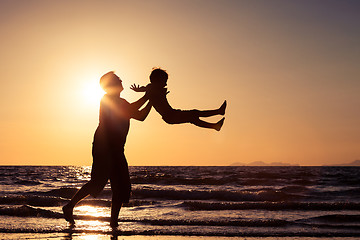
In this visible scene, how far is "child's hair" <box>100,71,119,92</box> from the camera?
6.63 m

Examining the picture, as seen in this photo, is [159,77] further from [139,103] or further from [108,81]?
[108,81]

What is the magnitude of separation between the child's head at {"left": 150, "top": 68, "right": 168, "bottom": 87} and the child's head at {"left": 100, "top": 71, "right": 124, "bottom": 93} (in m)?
0.55

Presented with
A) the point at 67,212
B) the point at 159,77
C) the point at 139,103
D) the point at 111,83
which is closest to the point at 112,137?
the point at 139,103

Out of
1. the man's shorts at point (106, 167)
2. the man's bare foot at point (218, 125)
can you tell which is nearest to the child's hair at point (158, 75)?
the man's bare foot at point (218, 125)

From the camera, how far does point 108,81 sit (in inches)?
261

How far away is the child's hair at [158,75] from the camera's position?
6.75m

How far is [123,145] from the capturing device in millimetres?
6547

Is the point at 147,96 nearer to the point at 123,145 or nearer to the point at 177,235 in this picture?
the point at 123,145

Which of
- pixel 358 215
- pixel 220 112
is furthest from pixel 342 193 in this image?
pixel 220 112

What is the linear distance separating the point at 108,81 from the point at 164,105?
100 centimetres

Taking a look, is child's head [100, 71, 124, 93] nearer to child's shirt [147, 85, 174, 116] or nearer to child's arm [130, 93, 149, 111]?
child's arm [130, 93, 149, 111]

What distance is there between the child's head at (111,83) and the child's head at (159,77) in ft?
1.80

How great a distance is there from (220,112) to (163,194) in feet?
34.8

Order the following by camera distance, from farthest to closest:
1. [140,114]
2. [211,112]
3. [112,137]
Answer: [211,112], [140,114], [112,137]
